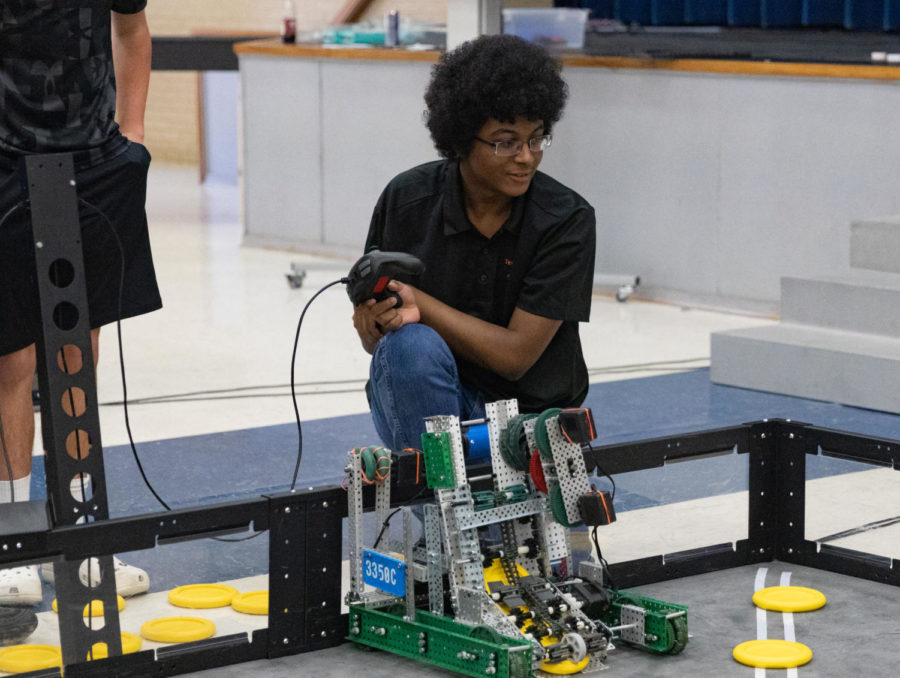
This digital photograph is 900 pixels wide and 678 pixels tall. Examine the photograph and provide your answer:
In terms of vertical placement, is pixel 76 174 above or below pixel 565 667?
above

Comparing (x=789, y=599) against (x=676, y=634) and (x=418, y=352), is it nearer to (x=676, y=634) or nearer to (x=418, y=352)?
(x=676, y=634)

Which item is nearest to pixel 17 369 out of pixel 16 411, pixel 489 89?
pixel 16 411

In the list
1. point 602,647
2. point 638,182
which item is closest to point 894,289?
point 638,182

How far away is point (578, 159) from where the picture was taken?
5.42m

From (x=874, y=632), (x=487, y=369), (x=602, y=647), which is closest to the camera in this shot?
(x=602, y=647)

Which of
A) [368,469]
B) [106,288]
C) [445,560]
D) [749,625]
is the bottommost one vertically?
[749,625]

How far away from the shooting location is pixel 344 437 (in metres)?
3.30

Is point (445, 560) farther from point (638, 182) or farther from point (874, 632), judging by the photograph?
point (638, 182)

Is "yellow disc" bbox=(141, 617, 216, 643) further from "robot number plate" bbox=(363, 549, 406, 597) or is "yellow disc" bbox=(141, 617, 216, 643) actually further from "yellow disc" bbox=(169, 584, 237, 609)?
"robot number plate" bbox=(363, 549, 406, 597)

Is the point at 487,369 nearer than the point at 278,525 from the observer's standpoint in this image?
No

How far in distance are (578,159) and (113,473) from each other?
114 inches

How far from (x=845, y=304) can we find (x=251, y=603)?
7.89 feet

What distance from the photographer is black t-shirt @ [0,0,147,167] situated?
2041mm

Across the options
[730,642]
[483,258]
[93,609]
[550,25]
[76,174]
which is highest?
[550,25]
